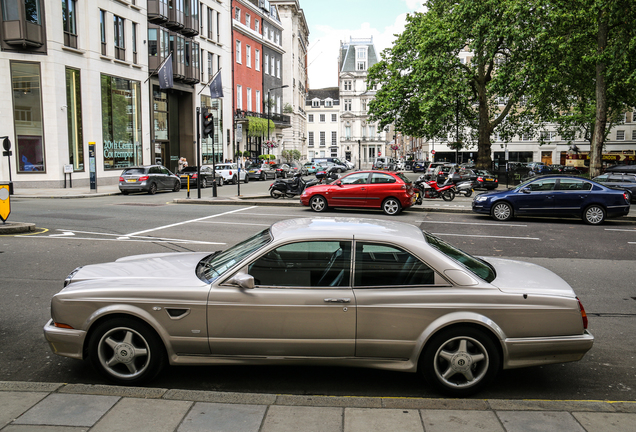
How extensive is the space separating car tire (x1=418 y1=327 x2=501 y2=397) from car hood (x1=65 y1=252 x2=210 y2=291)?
6.59 ft

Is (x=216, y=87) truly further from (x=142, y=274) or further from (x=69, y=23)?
(x=142, y=274)

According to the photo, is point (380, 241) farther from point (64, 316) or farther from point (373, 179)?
point (373, 179)

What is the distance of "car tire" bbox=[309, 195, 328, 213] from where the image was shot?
18.9 metres

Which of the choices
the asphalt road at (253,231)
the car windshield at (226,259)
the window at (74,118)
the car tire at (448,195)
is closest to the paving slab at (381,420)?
the asphalt road at (253,231)

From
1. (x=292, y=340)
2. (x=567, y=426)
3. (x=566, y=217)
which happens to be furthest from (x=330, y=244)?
(x=566, y=217)

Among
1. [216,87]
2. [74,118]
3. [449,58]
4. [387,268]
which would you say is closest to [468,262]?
[387,268]

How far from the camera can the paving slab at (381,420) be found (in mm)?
3545

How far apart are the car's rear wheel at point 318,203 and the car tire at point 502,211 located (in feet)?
18.6

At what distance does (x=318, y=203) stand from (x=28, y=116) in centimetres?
1952

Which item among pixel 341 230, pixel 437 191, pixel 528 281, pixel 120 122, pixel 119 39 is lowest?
pixel 437 191

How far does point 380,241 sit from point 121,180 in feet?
83.0

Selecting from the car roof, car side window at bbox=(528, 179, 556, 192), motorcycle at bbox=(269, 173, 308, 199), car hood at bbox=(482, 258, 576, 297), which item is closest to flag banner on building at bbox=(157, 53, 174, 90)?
motorcycle at bbox=(269, 173, 308, 199)

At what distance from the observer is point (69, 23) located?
31.0m

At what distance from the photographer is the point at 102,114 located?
33.5 meters
